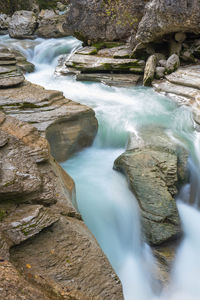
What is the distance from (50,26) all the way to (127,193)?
1557 centimetres

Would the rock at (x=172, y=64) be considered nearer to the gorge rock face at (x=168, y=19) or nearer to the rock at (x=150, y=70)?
the rock at (x=150, y=70)

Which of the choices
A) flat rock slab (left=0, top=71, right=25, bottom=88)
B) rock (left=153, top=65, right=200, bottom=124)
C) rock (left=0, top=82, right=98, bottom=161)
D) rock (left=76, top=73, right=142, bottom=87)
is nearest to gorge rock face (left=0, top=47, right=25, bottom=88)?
flat rock slab (left=0, top=71, right=25, bottom=88)

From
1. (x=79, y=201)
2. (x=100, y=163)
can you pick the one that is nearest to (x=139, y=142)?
(x=100, y=163)

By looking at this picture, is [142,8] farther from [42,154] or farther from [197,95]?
[42,154]

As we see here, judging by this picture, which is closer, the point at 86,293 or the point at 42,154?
Answer: the point at 86,293

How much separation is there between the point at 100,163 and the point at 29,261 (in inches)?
136

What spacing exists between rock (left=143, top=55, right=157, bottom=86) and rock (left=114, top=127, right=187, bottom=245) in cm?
417

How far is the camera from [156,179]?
13.9 ft

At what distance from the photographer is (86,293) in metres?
1.91

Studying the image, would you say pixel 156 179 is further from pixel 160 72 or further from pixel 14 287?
pixel 160 72

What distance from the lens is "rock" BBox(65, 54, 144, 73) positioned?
31.5 ft

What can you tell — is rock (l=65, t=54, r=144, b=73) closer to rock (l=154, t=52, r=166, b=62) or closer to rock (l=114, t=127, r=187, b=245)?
rock (l=154, t=52, r=166, b=62)

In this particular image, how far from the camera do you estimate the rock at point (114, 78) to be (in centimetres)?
937

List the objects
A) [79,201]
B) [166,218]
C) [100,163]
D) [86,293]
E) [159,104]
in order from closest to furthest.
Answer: [86,293]
[166,218]
[79,201]
[100,163]
[159,104]
